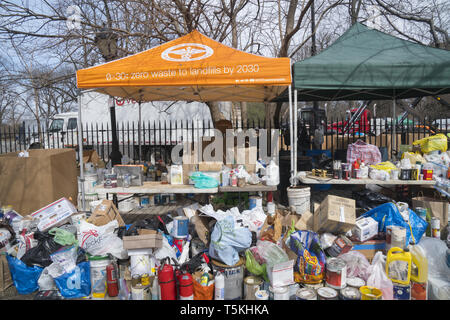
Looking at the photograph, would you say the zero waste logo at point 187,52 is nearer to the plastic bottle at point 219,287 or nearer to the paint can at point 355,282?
the plastic bottle at point 219,287

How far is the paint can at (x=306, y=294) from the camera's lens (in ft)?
9.16

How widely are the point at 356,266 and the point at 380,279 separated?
11.9 inches

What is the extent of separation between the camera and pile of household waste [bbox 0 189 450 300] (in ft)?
9.50

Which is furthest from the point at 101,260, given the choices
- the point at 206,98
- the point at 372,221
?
the point at 206,98

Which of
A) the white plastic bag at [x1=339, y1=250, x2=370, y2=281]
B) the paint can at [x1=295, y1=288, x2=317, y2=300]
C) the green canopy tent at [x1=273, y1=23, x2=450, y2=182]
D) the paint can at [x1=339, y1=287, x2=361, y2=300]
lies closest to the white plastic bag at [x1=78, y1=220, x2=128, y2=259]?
the paint can at [x1=295, y1=288, x2=317, y2=300]

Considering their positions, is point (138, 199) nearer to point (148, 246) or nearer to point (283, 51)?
point (148, 246)

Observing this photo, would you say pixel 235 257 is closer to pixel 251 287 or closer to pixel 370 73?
pixel 251 287

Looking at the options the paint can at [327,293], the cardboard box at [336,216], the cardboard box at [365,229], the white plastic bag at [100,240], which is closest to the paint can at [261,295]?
the paint can at [327,293]

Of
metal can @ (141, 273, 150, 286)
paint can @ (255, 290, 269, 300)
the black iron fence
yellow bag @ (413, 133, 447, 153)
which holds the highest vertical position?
the black iron fence

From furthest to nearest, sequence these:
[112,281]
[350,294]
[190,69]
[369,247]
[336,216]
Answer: [190,69]
[369,247]
[336,216]
[112,281]
[350,294]

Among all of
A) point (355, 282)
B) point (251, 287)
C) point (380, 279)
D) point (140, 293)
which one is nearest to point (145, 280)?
point (140, 293)

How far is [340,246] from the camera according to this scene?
3336 mm

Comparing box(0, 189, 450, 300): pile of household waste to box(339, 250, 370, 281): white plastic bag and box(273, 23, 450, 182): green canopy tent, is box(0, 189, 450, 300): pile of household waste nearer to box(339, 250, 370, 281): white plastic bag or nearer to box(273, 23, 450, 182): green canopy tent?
box(339, 250, 370, 281): white plastic bag

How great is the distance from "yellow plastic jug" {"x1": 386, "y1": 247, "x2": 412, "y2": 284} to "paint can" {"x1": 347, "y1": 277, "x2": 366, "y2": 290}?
0.26m
